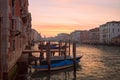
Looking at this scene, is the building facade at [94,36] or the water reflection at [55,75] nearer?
the water reflection at [55,75]

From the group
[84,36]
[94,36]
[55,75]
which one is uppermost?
[84,36]

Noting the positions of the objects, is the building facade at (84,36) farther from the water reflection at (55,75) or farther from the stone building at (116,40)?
the water reflection at (55,75)

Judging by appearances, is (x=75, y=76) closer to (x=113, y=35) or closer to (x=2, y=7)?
(x=2, y=7)

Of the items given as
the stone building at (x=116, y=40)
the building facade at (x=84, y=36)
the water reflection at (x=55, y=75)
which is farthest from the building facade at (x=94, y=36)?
the water reflection at (x=55, y=75)

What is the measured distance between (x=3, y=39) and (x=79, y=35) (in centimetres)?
13855

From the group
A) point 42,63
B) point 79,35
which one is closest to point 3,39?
point 42,63

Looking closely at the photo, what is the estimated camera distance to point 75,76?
60.4 feet

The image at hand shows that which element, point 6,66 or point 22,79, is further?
point 22,79

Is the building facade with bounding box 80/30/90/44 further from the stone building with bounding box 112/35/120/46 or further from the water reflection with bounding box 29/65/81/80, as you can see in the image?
the water reflection with bounding box 29/65/81/80

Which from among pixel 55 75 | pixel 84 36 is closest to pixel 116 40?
pixel 84 36

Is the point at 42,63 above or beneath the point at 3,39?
beneath

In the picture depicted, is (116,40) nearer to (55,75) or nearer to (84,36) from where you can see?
(84,36)

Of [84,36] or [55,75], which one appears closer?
[55,75]

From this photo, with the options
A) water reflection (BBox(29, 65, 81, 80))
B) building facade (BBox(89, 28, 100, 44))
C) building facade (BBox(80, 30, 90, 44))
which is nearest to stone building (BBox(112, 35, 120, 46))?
building facade (BBox(89, 28, 100, 44))
